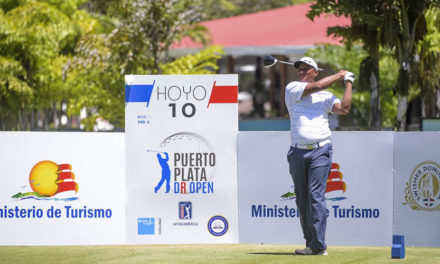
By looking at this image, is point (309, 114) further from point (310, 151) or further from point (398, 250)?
point (398, 250)

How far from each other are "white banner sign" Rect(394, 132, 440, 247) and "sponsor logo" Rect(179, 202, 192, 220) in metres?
2.10

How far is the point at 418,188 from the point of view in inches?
335

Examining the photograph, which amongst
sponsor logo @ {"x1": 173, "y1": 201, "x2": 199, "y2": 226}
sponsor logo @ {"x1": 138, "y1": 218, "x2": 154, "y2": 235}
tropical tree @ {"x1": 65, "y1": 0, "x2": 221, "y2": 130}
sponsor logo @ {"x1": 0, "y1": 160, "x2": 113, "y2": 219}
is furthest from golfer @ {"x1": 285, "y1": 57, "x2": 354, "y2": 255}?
tropical tree @ {"x1": 65, "y1": 0, "x2": 221, "y2": 130}

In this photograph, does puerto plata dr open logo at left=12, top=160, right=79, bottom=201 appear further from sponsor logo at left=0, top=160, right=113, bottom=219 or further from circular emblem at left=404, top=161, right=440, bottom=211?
circular emblem at left=404, top=161, right=440, bottom=211

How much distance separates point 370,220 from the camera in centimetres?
854

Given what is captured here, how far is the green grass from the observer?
6.99 m

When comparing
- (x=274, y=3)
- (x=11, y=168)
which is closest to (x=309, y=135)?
(x=11, y=168)

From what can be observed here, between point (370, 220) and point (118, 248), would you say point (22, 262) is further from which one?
point (370, 220)

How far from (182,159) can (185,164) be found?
62mm

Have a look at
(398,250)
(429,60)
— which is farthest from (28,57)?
(398,250)

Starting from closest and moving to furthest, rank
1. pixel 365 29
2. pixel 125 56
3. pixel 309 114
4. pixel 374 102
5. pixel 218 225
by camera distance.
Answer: pixel 309 114 < pixel 218 225 < pixel 365 29 < pixel 374 102 < pixel 125 56

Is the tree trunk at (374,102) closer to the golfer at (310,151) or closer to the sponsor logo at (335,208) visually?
the sponsor logo at (335,208)

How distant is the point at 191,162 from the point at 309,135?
1.79m

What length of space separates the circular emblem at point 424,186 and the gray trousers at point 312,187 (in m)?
1.49
